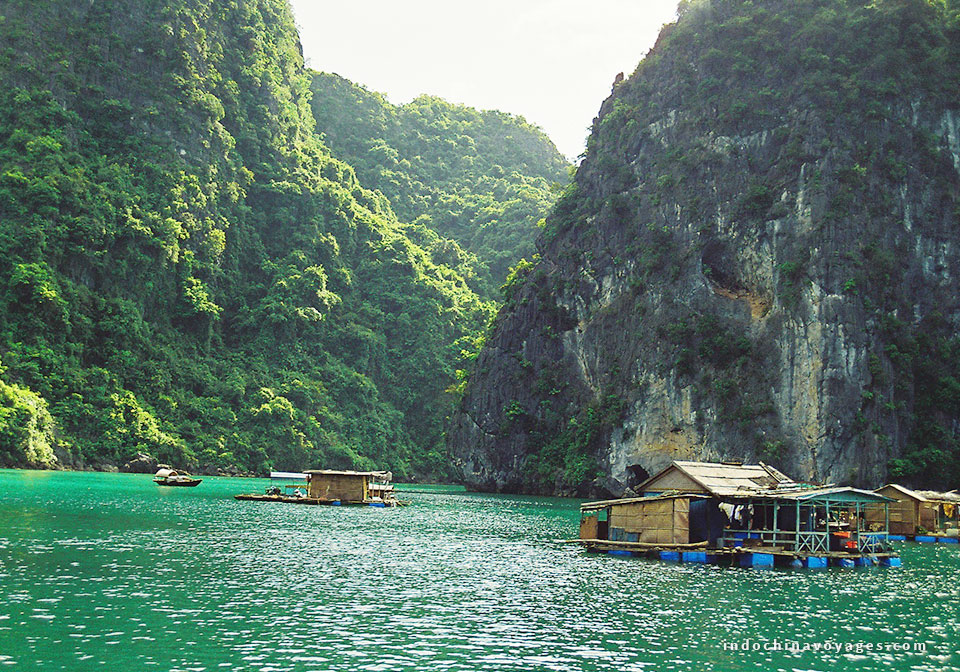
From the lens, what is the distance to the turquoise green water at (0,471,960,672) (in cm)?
1909

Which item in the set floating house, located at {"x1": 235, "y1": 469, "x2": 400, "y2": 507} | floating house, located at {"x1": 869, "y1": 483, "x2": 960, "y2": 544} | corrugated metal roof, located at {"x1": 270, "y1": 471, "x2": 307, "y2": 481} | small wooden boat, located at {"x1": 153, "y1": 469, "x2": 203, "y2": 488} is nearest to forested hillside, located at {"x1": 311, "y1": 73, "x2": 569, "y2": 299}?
corrugated metal roof, located at {"x1": 270, "y1": 471, "x2": 307, "y2": 481}

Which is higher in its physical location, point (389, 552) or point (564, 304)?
point (564, 304)

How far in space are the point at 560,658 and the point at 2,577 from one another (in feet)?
53.5

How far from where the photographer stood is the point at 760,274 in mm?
77000

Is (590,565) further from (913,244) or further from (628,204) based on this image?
(628,204)

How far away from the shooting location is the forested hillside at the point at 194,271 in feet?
319

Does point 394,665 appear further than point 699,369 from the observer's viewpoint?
No

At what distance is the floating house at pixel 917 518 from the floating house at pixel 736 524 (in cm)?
1355

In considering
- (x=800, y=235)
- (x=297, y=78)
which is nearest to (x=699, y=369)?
(x=800, y=235)

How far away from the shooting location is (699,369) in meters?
77.8

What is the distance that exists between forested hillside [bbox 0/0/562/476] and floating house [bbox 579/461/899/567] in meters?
64.1

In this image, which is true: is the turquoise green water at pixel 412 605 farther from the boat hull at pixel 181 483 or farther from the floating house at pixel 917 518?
the boat hull at pixel 181 483

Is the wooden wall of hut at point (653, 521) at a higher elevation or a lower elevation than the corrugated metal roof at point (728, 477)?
lower

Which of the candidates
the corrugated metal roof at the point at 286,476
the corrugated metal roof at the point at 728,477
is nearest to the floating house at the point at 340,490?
the corrugated metal roof at the point at 728,477
